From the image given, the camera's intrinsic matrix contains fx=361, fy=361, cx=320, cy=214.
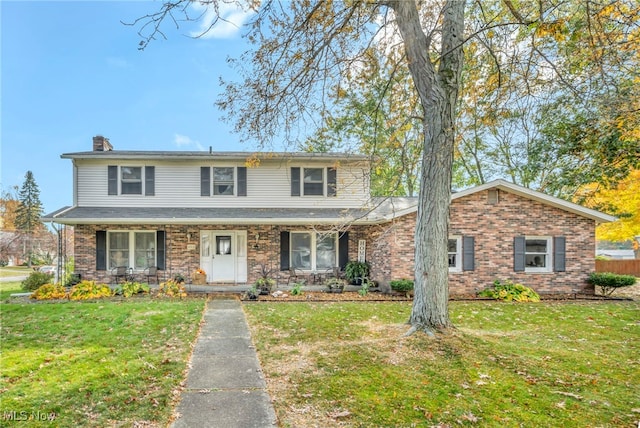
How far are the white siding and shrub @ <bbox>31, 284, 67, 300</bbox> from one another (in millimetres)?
3548

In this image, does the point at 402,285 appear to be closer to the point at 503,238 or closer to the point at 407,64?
the point at 503,238

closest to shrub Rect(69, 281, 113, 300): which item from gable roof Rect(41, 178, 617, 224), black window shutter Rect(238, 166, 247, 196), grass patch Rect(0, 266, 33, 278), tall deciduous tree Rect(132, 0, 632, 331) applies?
gable roof Rect(41, 178, 617, 224)

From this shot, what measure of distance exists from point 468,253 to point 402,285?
9.32 feet

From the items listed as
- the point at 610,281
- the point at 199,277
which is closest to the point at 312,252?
the point at 199,277

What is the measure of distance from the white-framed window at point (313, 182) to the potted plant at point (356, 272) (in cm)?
308

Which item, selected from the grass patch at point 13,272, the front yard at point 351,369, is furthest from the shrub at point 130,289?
the grass patch at point 13,272

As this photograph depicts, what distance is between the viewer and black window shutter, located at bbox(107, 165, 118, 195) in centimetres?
1359

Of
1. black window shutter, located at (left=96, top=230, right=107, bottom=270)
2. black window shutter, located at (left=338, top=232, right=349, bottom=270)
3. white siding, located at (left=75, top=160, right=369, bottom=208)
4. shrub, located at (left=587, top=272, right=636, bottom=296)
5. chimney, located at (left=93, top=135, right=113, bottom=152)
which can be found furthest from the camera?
chimney, located at (left=93, top=135, right=113, bottom=152)

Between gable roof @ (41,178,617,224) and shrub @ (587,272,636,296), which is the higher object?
gable roof @ (41,178,617,224)

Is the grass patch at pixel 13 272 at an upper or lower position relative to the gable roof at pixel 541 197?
lower

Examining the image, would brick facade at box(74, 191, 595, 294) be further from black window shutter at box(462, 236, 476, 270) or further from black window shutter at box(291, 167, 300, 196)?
black window shutter at box(291, 167, 300, 196)

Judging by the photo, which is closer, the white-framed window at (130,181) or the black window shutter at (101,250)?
the black window shutter at (101,250)

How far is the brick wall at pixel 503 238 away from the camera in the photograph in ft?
40.6

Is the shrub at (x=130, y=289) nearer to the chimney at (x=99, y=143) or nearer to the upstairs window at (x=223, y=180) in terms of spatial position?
the upstairs window at (x=223, y=180)
